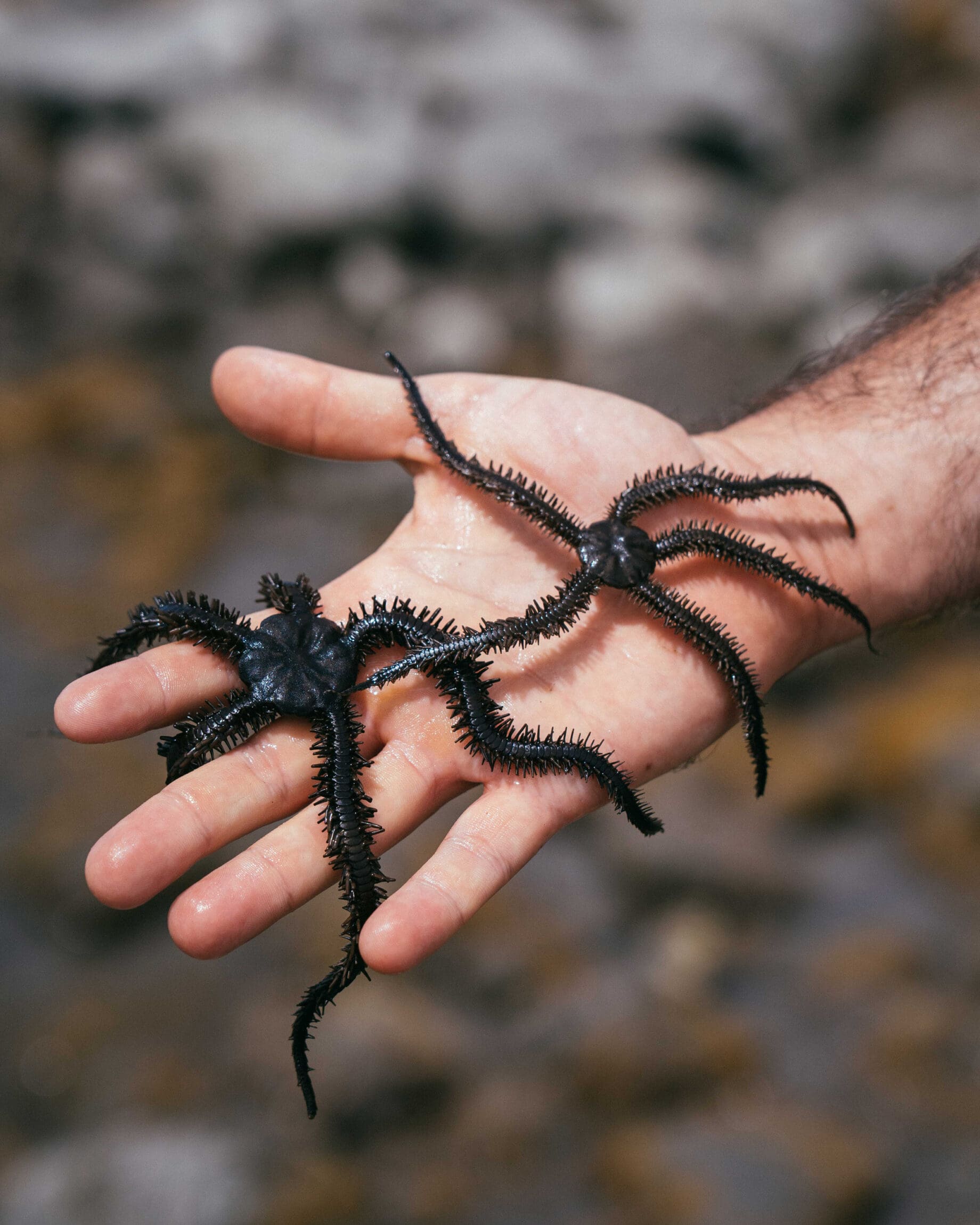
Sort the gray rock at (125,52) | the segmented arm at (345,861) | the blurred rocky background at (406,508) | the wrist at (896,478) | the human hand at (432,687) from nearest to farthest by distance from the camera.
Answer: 1. the segmented arm at (345,861)
2. the human hand at (432,687)
3. the wrist at (896,478)
4. the blurred rocky background at (406,508)
5. the gray rock at (125,52)

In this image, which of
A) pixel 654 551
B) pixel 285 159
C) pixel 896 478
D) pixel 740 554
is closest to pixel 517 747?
pixel 654 551

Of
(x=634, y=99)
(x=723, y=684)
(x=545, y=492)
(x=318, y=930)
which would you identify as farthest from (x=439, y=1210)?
(x=634, y=99)

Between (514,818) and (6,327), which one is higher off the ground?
(6,327)

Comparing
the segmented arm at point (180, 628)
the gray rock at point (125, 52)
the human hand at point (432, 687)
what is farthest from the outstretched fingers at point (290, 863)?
the gray rock at point (125, 52)

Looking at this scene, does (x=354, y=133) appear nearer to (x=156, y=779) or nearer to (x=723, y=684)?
(x=156, y=779)

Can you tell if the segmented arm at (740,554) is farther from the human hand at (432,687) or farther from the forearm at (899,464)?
the forearm at (899,464)

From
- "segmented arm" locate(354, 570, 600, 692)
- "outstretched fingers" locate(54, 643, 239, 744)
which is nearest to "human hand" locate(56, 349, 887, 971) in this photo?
"outstretched fingers" locate(54, 643, 239, 744)
